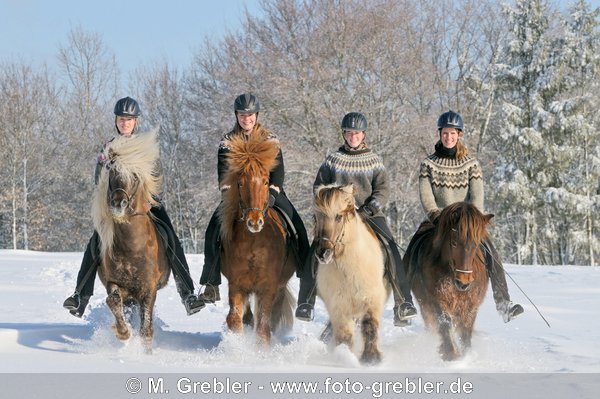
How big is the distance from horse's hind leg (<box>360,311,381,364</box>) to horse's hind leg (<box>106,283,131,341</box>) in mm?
2416

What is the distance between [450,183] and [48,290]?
27.9 feet

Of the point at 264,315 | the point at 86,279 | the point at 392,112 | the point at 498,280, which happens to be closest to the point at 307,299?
the point at 264,315

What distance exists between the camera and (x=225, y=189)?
7.40m

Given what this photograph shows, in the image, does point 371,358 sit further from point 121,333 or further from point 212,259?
point 121,333

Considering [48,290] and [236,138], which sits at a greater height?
[236,138]

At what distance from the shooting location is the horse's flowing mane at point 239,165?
7.16 m

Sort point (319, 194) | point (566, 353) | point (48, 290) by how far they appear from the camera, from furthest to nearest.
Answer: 1. point (48, 290)
2. point (566, 353)
3. point (319, 194)

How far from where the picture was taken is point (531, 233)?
99.3 feet

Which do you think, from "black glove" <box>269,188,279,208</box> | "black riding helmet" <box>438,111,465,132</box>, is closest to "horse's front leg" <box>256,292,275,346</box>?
"black glove" <box>269,188,279,208</box>

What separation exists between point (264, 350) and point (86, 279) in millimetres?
2105

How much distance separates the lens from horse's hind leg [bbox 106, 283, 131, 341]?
7.16 m

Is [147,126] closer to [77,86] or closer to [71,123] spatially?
[71,123]

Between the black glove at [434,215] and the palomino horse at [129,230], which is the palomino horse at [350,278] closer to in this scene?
the black glove at [434,215]
